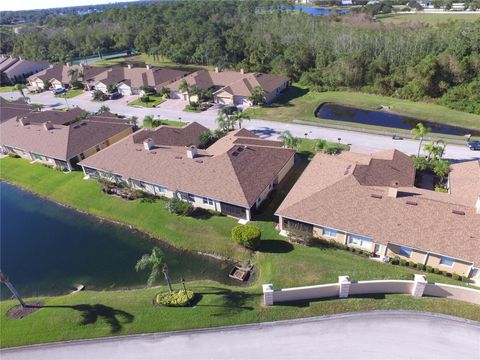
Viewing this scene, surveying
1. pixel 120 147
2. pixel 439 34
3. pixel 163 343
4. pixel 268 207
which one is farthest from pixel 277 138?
pixel 439 34

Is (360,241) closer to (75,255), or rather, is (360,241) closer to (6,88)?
(75,255)

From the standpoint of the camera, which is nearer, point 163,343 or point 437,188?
point 163,343

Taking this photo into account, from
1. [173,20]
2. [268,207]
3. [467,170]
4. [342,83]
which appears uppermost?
[173,20]

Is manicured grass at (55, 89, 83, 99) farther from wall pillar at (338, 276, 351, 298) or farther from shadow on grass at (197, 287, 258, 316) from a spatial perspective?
wall pillar at (338, 276, 351, 298)

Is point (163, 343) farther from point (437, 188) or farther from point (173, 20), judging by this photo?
point (173, 20)

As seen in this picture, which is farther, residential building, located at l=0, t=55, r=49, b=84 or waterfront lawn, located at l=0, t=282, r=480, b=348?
residential building, located at l=0, t=55, r=49, b=84

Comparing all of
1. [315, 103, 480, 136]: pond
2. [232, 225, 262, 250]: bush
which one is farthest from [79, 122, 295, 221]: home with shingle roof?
[315, 103, 480, 136]: pond

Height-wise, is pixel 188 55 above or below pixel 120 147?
above
